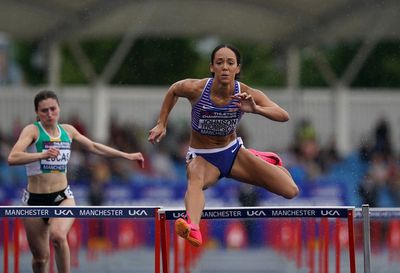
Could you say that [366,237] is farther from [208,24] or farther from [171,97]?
[208,24]

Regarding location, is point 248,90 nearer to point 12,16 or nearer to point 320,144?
point 12,16

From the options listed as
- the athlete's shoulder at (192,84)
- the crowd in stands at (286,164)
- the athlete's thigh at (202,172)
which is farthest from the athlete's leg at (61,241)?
the crowd in stands at (286,164)

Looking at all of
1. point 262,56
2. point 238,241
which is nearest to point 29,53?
point 262,56

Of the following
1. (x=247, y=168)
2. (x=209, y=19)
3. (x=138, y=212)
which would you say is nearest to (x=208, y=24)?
(x=209, y=19)

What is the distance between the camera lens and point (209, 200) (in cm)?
1980

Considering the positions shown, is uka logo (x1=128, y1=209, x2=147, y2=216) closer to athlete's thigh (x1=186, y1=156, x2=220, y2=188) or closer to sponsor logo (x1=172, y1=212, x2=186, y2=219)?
sponsor logo (x1=172, y1=212, x2=186, y2=219)

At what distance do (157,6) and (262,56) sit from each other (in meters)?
19.8

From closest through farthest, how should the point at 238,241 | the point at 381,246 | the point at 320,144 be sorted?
the point at 381,246, the point at 238,241, the point at 320,144

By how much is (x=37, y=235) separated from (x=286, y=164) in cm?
1210

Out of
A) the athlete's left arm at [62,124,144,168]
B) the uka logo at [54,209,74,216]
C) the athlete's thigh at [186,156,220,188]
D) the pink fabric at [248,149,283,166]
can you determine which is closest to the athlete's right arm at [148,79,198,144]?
the athlete's thigh at [186,156,220,188]

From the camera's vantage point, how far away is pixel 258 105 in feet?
30.8

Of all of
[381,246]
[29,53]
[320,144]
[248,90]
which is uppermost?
[29,53]

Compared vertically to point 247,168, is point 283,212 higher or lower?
lower

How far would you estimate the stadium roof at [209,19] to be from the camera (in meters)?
22.1
